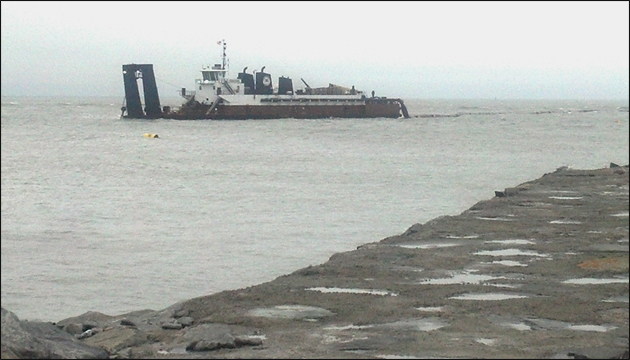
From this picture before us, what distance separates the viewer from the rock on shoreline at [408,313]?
7820 mm

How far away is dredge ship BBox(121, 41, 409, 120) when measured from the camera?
245 feet

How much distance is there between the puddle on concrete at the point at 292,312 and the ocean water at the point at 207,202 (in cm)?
225

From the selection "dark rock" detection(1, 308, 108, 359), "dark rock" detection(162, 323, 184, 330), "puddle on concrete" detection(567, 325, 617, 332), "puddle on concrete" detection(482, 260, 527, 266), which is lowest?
"puddle on concrete" detection(482, 260, 527, 266)

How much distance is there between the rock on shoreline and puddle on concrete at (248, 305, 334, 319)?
2 cm

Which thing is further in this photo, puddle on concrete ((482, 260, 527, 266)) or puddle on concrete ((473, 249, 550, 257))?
puddle on concrete ((473, 249, 550, 257))

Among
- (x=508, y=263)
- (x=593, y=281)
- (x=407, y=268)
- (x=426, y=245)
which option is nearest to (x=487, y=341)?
(x=593, y=281)

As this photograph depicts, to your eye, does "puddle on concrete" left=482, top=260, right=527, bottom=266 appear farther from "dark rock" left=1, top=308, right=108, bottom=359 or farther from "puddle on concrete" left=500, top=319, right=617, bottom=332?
"dark rock" left=1, top=308, right=108, bottom=359

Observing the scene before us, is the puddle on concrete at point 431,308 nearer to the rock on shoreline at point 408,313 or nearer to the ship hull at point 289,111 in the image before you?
the rock on shoreline at point 408,313

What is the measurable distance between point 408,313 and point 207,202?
1504 cm

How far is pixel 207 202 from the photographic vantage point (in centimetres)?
2405

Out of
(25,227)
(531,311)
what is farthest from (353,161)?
(531,311)

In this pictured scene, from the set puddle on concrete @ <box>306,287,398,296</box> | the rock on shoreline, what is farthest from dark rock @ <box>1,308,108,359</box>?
puddle on concrete @ <box>306,287,398,296</box>

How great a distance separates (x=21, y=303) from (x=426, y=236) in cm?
627

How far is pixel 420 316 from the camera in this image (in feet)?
30.5
